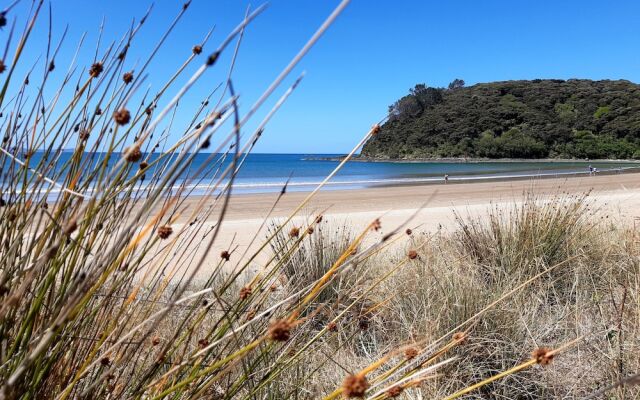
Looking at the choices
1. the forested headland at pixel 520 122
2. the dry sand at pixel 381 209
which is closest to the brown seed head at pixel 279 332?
the dry sand at pixel 381 209

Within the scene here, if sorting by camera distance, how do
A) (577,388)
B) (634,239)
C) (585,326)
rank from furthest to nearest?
(634,239)
(585,326)
(577,388)

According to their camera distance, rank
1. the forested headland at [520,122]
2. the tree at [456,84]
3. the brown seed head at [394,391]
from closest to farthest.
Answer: the brown seed head at [394,391] → the forested headland at [520,122] → the tree at [456,84]

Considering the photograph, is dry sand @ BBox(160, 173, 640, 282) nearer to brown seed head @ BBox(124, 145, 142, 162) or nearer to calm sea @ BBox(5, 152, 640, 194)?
calm sea @ BBox(5, 152, 640, 194)

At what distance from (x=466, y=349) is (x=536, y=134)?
242ft

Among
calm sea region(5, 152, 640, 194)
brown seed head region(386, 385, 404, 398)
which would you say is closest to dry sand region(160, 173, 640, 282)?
calm sea region(5, 152, 640, 194)

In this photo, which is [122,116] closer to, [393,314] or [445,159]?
[393,314]

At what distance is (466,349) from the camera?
2.48 meters

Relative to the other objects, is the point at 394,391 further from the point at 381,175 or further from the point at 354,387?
the point at 381,175

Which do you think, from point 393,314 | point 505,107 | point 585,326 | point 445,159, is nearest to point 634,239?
point 585,326

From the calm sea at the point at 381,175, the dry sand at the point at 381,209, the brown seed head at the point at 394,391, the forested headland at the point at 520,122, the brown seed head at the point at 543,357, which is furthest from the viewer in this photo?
the forested headland at the point at 520,122

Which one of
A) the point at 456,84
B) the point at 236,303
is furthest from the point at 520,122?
the point at 236,303

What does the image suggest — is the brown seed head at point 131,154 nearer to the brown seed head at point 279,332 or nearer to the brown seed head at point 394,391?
the brown seed head at point 279,332

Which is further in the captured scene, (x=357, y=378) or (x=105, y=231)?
(x=105, y=231)

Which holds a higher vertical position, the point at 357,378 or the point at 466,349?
the point at 357,378
